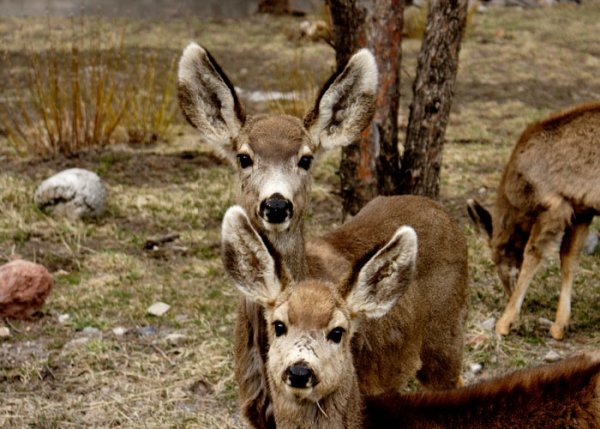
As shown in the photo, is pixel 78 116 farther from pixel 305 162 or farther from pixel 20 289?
pixel 305 162

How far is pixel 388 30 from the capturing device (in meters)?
7.95

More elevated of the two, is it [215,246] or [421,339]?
[421,339]

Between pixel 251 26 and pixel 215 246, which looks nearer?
pixel 215 246

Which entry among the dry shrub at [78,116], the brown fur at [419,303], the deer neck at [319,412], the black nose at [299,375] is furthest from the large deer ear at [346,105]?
the dry shrub at [78,116]

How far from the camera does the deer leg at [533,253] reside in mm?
7441

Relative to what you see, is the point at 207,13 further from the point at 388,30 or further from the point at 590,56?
the point at 388,30

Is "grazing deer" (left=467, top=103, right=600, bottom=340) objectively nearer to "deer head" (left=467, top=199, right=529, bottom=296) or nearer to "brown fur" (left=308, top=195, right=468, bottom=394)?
"deer head" (left=467, top=199, right=529, bottom=296)

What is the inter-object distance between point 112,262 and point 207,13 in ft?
46.7

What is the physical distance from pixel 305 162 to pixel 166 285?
3254 mm

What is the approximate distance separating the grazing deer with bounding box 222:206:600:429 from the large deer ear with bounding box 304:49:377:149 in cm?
110

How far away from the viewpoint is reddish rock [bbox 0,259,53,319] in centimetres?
730

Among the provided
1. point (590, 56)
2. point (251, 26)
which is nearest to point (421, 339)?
point (590, 56)

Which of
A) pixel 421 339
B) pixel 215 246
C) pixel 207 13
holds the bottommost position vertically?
pixel 207 13

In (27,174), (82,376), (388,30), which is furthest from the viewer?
(27,174)
